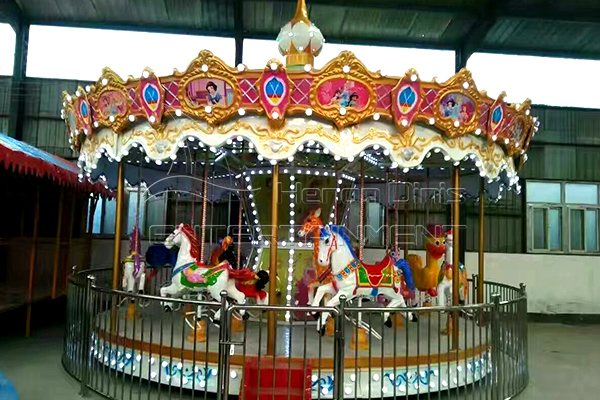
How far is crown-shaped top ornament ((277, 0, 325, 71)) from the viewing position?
5.11m

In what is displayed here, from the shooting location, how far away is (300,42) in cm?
511

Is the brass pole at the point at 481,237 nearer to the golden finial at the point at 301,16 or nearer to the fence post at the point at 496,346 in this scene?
the fence post at the point at 496,346

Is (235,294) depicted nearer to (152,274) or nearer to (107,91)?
(107,91)

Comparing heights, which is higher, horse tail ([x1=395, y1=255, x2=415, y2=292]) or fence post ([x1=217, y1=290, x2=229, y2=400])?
horse tail ([x1=395, y1=255, x2=415, y2=292])

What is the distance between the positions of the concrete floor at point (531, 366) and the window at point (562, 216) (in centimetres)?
225

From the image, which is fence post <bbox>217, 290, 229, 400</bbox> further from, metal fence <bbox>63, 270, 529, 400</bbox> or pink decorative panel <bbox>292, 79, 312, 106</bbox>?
pink decorative panel <bbox>292, 79, 312, 106</bbox>

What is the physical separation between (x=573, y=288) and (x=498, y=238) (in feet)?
5.19

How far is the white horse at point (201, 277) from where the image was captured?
4719mm

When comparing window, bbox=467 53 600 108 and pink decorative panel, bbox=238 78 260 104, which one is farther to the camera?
window, bbox=467 53 600 108

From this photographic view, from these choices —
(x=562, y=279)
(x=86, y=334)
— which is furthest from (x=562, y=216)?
(x=86, y=334)

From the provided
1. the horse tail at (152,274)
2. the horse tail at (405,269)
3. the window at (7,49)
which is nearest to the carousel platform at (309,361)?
the horse tail at (405,269)

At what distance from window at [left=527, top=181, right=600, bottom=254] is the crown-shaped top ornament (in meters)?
6.29

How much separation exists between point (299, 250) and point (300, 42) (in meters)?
2.27

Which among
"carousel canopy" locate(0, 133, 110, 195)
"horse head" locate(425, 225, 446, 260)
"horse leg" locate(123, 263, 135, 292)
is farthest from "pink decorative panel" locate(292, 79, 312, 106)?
"horse leg" locate(123, 263, 135, 292)
